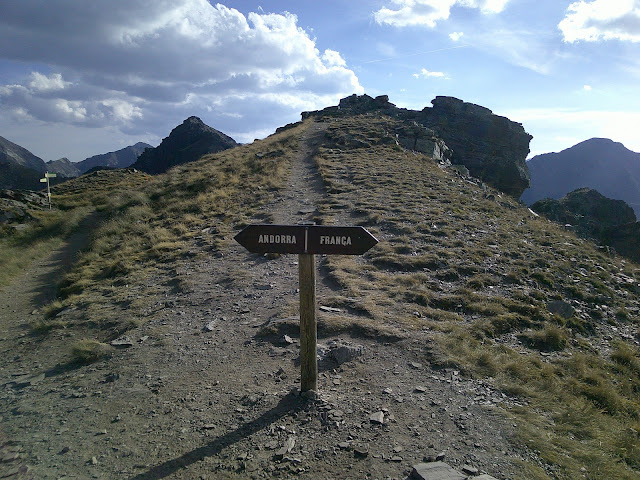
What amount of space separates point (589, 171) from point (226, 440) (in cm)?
18110

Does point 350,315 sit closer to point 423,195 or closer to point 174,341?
point 174,341

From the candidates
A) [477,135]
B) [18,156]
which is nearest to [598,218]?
[477,135]

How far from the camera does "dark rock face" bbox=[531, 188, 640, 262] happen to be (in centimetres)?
3219

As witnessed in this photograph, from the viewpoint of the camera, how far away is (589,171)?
15275cm

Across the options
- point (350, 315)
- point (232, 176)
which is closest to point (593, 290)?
point (350, 315)

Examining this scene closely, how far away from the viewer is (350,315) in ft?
26.9

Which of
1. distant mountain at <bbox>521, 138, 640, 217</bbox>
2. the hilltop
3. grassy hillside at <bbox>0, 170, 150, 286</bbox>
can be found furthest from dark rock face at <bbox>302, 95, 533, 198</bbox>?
distant mountain at <bbox>521, 138, 640, 217</bbox>

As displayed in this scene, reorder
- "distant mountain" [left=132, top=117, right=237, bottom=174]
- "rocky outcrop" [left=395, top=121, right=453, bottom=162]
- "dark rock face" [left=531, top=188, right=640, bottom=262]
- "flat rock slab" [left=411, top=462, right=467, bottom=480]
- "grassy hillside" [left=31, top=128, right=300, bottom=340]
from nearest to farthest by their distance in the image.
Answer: "flat rock slab" [left=411, top=462, right=467, bottom=480] < "grassy hillside" [left=31, top=128, right=300, bottom=340] < "dark rock face" [left=531, top=188, right=640, bottom=262] < "rocky outcrop" [left=395, top=121, right=453, bottom=162] < "distant mountain" [left=132, top=117, right=237, bottom=174]

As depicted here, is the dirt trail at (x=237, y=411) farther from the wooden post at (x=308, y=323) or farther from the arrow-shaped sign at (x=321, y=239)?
the arrow-shaped sign at (x=321, y=239)

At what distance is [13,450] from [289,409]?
3137 mm

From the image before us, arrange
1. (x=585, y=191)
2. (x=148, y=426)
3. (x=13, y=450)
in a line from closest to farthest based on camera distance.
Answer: (x=13, y=450), (x=148, y=426), (x=585, y=191)

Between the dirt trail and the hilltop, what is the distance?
1.1 inches

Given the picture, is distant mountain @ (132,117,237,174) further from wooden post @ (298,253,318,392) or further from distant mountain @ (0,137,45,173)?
distant mountain @ (0,137,45,173)

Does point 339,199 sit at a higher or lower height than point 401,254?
higher
